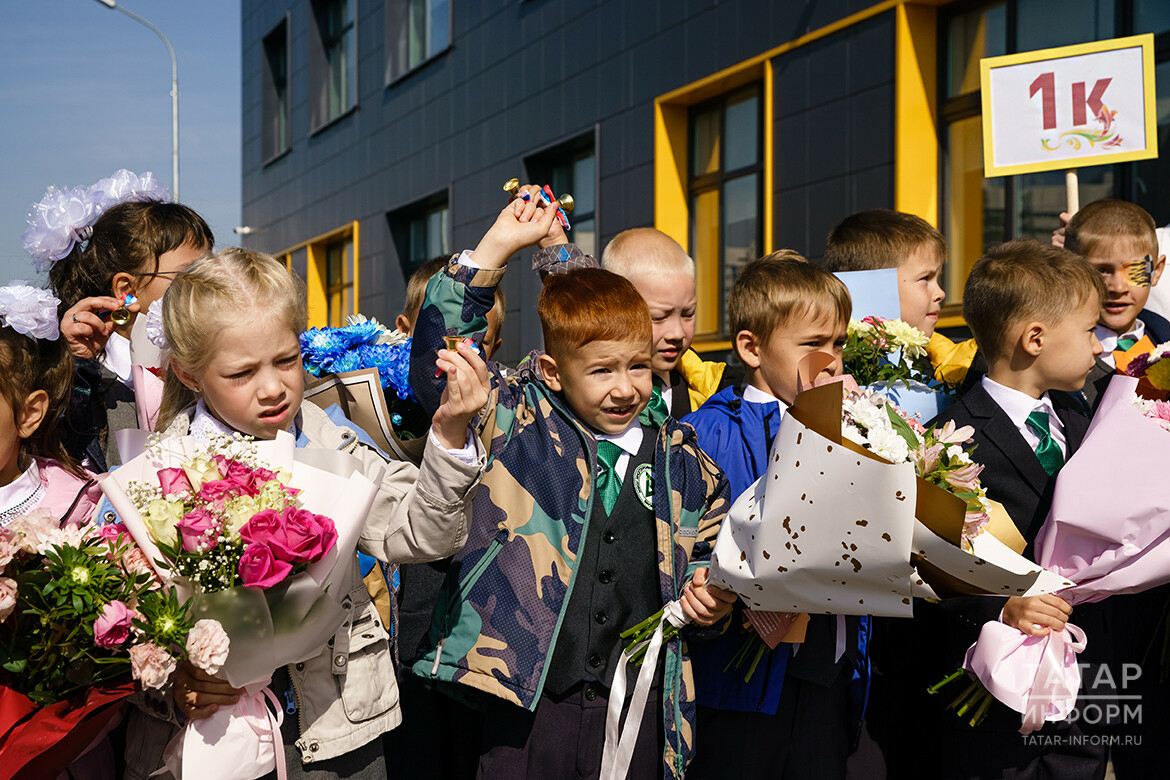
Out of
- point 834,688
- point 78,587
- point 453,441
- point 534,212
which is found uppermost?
point 534,212

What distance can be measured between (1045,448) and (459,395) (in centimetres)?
177

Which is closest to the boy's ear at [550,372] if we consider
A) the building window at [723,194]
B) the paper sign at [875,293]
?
the paper sign at [875,293]

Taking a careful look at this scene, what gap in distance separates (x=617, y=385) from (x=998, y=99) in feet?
8.09

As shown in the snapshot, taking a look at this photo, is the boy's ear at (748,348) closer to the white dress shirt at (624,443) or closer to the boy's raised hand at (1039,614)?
the white dress shirt at (624,443)

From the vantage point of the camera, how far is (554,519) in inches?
94.8

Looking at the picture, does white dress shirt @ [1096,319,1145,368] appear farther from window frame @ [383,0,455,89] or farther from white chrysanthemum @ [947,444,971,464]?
window frame @ [383,0,455,89]

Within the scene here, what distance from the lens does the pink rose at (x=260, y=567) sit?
180cm

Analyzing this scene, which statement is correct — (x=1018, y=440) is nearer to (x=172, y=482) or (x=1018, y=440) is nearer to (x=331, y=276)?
(x=172, y=482)

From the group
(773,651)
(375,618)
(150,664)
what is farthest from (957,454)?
(150,664)

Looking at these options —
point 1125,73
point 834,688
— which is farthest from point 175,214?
point 1125,73

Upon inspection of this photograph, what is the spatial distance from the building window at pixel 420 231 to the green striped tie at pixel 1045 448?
11609 mm

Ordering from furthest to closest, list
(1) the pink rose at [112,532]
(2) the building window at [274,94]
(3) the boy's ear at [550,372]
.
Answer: (2) the building window at [274,94] → (3) the boy's ear at [550,372] → (1) the pink rose at [112,532]

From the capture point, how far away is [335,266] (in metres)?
17.9

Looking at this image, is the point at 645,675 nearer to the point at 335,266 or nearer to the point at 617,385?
the point at 617,385
